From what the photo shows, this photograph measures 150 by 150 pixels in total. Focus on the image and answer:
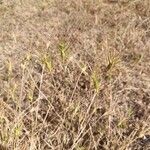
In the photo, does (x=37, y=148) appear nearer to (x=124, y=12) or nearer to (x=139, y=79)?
(x=139, y=79)

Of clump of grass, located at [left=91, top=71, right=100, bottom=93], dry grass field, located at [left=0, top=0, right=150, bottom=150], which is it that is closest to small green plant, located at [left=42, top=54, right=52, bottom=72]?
dry grass field, located at [left=0, top=0, right=150, bottom=150]

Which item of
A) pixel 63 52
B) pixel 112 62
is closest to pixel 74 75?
pixel 63 52

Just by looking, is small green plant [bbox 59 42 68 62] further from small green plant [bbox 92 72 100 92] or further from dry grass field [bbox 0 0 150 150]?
small green plant [bbox 92 72 100 92]

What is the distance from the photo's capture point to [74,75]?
272 cm

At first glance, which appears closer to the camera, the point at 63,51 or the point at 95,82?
the point at 95,82

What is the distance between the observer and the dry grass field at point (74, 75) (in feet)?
7.34

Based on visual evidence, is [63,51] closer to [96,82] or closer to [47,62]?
[47,62]

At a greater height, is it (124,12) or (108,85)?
(124,12)

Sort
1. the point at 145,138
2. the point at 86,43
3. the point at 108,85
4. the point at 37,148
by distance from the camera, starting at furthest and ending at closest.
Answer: the point at 86,43, the point at 108,85, the point at 145,138, the point at 37,148

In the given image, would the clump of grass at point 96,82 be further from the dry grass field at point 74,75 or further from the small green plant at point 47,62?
the small green plant at point 47,62

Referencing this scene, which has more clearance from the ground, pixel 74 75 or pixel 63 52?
pixel 63 52

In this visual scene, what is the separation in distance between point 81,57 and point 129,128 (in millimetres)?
751

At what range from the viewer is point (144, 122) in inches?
94.2

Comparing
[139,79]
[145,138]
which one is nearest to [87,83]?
[139,79]
